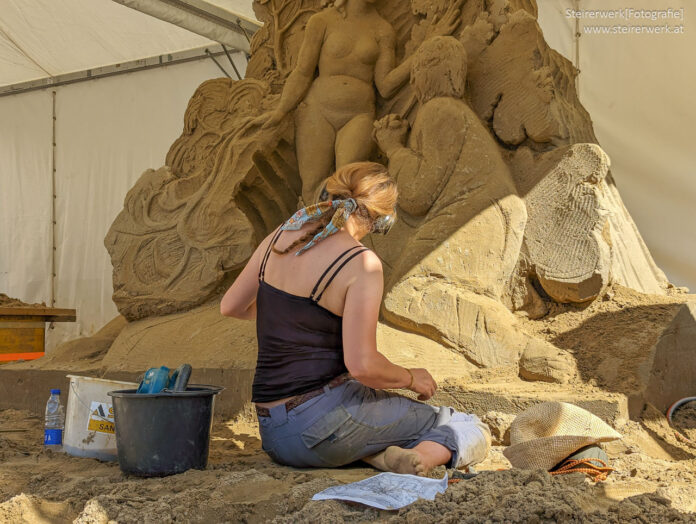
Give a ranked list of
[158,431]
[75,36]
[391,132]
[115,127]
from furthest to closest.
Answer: [115,127] < [75,36] < [391,132] < [158,431]

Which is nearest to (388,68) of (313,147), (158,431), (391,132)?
(391,132)

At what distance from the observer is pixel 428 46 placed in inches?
179

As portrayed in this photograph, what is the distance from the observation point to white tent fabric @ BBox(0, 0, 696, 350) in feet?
20.7

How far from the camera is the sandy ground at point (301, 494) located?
189 centimetres

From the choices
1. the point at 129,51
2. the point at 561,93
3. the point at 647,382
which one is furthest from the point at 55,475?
the point at 129,51

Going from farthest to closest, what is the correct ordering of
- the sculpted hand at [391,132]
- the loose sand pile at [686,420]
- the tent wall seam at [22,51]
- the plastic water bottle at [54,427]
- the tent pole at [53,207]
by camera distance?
1. the tent pole at [53,207]
2. the tent wall seam at [22,51]
3. the sculpted hand at [391,132]
4. the loose sand pile at [686,420]
5. the plastic water bottle at [54,427]

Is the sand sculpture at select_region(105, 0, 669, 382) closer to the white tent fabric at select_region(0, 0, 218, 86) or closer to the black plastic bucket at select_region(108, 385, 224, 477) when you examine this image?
the black plastic bucket at select_region(108, 385, 224, 477)

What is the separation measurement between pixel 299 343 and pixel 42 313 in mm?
4566

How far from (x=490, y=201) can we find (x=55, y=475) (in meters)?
2.66

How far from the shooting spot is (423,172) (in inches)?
174

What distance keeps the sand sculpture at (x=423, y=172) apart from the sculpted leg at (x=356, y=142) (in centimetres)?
1

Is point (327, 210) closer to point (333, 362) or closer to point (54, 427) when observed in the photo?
point (333, 362)

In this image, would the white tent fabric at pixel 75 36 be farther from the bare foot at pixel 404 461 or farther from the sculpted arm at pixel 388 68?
the bare foot at pixel 404 461

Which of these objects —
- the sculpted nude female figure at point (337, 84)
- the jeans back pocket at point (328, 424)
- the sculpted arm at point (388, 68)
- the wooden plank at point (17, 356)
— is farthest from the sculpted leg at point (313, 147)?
the jeans back pocket at point (328, 424)
